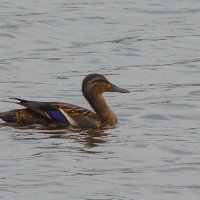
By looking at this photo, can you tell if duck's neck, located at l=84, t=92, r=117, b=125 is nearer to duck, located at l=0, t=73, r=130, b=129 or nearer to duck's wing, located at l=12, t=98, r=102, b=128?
duck, located at l=0, t=73, r=130, b=129

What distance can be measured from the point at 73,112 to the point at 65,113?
0.46ft

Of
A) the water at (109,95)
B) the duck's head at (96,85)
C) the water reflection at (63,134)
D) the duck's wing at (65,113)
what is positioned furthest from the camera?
the duck's head at (96,85)

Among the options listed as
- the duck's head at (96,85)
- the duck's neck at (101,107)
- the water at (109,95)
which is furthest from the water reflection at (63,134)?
the duck's head at (96,85)

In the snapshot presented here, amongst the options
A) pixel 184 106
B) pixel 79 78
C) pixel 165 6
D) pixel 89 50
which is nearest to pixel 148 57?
pixel 89 50

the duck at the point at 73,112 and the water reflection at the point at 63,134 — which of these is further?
the duck at the point at 73,112

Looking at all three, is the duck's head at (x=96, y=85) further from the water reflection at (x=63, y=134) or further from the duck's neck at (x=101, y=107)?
the water reflection at (x=63, y=134)

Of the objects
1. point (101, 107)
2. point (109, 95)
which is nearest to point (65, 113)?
point (101, 107)

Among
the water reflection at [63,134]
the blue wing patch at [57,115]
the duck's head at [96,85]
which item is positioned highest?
the duck's head at [96,85]

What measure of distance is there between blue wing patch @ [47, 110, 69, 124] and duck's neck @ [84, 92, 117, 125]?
622 mm

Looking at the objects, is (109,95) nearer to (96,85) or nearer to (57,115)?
(96,85)

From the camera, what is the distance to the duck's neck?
16453 mm

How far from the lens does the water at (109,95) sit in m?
12.9

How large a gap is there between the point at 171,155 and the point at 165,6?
48.3 feet

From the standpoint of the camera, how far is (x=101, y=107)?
16.7 meters
